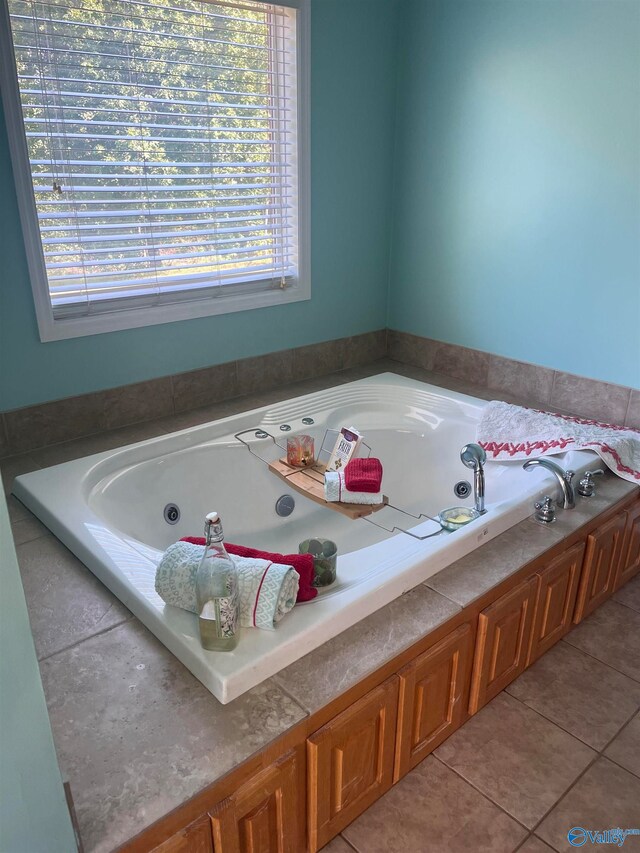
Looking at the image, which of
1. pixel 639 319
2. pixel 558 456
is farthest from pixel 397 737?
pixel 639 319

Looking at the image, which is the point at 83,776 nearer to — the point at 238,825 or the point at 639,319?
the point at 238,825

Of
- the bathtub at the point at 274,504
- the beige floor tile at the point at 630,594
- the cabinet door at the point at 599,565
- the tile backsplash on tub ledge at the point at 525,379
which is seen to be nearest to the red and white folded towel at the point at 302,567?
the bathtub at the point at 274,504

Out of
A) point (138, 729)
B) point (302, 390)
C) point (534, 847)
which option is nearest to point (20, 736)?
point (138, 729)

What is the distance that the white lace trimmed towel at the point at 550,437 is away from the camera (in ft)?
7.24

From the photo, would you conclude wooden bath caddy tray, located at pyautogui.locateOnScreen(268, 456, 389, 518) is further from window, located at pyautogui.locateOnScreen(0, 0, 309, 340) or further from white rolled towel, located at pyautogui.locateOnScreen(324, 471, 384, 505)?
window, located at pyautogui.locateOnScreen(0, 0, 309, 340)

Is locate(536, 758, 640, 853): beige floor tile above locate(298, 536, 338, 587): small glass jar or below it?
below

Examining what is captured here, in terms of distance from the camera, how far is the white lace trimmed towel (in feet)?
7.24

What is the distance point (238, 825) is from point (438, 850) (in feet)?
1.72

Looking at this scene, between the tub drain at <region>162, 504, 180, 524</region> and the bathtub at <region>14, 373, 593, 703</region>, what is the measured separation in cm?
1

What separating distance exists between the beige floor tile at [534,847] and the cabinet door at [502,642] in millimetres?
343

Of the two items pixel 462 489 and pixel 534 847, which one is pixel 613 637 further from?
pixel 534 847

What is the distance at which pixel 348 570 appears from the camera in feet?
5.26

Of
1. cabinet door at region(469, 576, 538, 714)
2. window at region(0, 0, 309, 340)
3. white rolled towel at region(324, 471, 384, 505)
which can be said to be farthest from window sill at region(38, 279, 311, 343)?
cabinet door at region(469, 576, 538, 714)

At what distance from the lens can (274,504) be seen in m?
2.42
